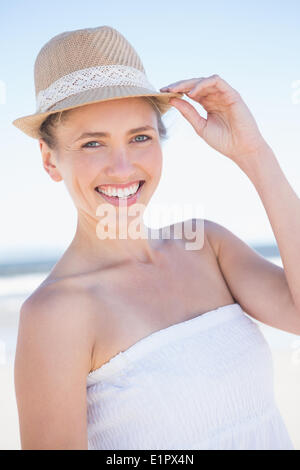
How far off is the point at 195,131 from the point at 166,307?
0.83 metres

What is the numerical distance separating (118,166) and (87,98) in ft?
0.97

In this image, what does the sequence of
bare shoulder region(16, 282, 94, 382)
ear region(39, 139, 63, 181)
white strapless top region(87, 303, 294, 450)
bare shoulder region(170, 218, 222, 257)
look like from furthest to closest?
bare shoulder region(170, 218, 222, 257) < ear region(39, 139, 63, 181) < white strapless top region(87, 303, 294, 450) < bare shoulder region(16, 282, 94, 382)

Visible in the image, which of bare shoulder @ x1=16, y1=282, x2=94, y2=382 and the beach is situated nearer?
bare shoulder @ x1=16, y1=282, x2=94, y2=382

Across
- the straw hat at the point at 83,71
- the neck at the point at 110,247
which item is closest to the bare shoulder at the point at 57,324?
the neck at the point at 110,247

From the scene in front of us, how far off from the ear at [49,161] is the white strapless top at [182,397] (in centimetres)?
86

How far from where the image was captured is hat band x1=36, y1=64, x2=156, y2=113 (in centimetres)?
219

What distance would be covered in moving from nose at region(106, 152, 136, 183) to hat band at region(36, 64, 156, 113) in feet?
0.97

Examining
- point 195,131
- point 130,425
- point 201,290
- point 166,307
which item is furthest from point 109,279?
point 195,131

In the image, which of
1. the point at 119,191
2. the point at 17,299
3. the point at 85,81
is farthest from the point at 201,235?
the point at 17,299

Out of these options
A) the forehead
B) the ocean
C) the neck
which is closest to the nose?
the forehead

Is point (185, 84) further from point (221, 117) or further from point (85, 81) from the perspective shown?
point (85, 81)

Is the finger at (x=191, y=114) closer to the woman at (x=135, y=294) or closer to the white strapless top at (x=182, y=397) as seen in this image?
the woman at (x=135, y=294)

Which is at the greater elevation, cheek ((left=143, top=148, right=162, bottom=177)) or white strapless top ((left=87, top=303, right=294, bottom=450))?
cheek ((left=143, top=148, right=162, bottom=177))

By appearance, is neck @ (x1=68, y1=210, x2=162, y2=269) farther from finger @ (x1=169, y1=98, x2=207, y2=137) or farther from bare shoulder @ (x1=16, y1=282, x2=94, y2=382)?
finger @ (x1=169, y1=98, x2=207, y2=137)
